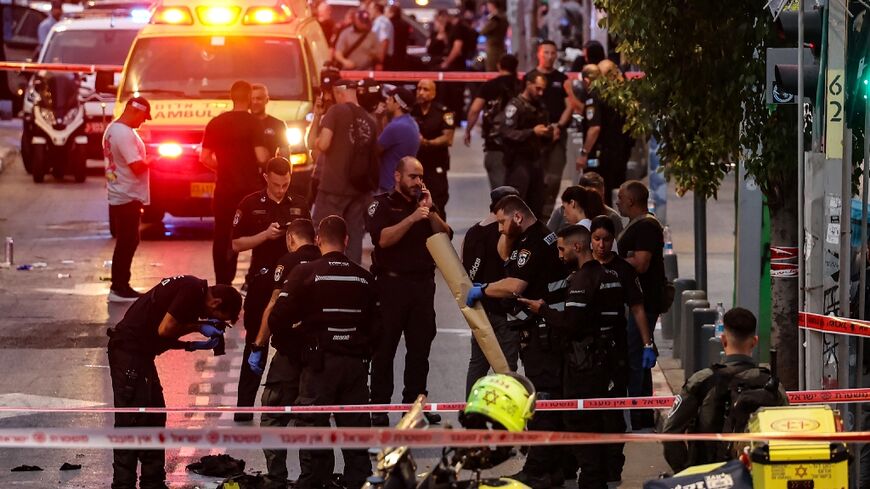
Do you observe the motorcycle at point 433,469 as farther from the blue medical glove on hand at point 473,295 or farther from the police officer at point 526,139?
the police officer at point 526,139

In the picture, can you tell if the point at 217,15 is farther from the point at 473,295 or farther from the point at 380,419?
the point at 473,295

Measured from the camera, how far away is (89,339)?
1449 cm

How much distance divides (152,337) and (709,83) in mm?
3776

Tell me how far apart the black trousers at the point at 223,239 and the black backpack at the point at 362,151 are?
1.07 m

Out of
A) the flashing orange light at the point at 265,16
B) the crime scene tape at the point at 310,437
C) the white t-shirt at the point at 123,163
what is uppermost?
the flashing orange light at the point at 265,16

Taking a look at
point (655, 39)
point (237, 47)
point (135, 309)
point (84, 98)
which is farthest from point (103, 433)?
point (84, 98)

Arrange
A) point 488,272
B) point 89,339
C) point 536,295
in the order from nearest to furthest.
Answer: point 536,295, point 488,272, point 89,339

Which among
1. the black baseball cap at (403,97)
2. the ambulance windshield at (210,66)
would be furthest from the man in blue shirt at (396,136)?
the ambulance windshield at (210,66)

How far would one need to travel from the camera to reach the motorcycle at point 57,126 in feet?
79.2

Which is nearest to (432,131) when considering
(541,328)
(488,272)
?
(488,272)

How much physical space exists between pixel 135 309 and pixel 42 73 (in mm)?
15074

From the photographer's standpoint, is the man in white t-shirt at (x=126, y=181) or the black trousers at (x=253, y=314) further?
the man in white t-shirt at (x=126, y=181)

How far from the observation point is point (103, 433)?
7059 millimetres

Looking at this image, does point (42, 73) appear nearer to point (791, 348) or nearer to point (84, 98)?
point (84, 98)
